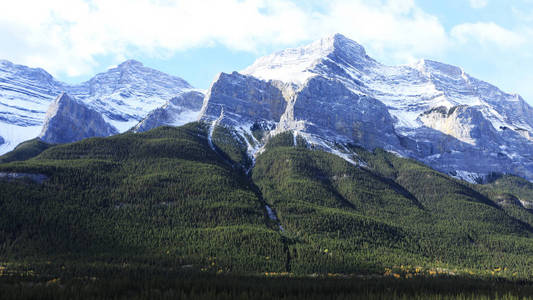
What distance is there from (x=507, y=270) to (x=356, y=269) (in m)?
68.9

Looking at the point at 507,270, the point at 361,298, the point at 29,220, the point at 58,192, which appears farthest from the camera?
the point at 58,192

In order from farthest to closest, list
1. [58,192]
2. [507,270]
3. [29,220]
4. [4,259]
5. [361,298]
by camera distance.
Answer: [58,192]
[507,270]
[29,220]
[4,259]
[361,298]

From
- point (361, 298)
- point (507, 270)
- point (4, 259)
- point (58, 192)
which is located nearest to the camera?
point (361, 298)

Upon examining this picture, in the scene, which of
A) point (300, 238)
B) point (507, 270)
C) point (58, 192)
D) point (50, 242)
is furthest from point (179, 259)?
point (507, 270)

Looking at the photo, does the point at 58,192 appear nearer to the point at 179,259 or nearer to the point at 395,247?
the point at 179,259

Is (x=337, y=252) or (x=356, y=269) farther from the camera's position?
(x=337, y=252)

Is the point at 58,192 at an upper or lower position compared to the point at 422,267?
upper

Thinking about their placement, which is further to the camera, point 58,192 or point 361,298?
point 58,192

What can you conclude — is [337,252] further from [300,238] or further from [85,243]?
[85,243]

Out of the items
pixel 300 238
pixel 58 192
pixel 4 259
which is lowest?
pixel 4 259

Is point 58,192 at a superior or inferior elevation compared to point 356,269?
superior

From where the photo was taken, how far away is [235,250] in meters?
166

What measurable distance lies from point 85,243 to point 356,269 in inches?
3697

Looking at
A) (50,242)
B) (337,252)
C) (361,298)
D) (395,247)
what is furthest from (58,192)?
(361,298)
